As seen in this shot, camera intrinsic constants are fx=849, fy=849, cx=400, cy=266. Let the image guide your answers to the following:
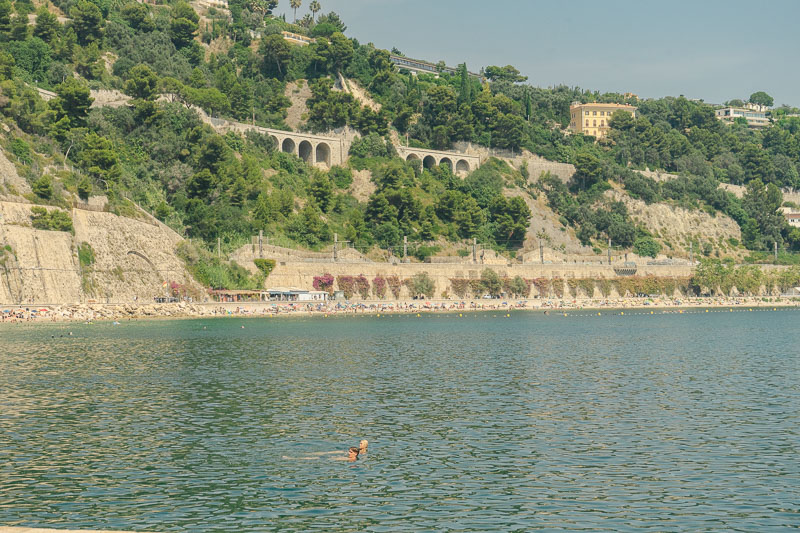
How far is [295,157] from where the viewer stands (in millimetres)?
115875

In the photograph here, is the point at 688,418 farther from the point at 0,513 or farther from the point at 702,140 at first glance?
the point at 702,140

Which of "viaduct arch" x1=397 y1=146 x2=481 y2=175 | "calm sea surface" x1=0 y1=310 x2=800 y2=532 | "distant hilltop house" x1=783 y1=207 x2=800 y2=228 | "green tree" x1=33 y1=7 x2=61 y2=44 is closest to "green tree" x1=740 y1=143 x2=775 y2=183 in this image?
"distant hilltop house" x1=783 y1=207 x2=800 y2=228

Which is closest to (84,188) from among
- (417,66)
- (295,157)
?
(295,157)

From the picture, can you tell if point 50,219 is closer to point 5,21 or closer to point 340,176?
point 5,21

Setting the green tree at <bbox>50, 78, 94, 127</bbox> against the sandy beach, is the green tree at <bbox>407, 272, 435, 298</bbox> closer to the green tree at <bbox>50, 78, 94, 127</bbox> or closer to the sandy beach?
the sandy beach

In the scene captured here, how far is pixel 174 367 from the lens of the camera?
4125cm

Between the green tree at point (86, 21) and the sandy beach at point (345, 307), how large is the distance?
5379 centimetres

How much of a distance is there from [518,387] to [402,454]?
13.6 meters

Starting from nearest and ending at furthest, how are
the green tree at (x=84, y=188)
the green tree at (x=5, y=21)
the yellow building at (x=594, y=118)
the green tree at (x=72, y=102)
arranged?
1. the green tree at (x=84, y=188)
2. the green tree at (x=72, y=102)
3. the green tree at (x=5, y=21)
4. the yellow building at (x=594, y=118)

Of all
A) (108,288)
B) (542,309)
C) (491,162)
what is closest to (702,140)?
(491,162)

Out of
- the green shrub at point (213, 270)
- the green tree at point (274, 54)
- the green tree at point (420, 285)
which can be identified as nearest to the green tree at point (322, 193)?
the green tree at point (420, 285)

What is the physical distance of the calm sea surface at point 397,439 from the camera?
56.2 feet

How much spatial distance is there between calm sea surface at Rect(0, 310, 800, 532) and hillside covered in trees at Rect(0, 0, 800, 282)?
46.0 m

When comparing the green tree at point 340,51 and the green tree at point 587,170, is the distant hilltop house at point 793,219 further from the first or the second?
the green tree at point 340,51
